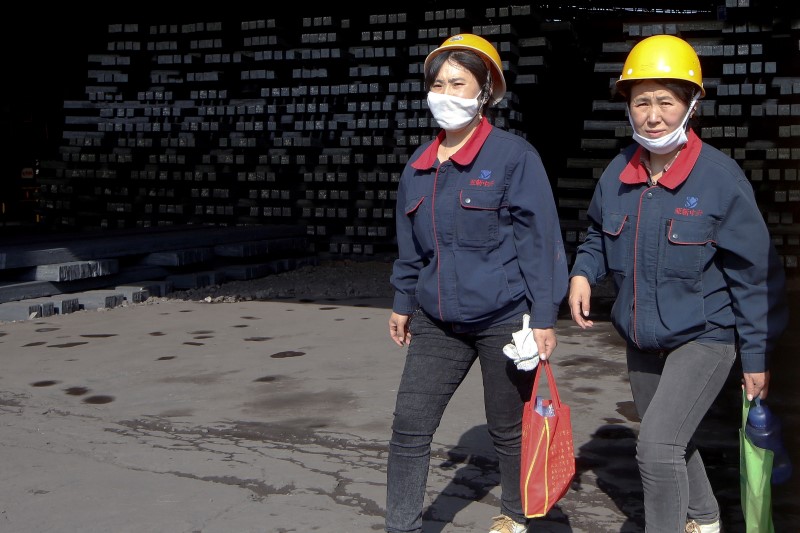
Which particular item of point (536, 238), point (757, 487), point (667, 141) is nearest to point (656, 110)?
point (667, 141)

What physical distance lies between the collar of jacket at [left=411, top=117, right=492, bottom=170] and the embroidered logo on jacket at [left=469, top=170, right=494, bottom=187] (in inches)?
2.4

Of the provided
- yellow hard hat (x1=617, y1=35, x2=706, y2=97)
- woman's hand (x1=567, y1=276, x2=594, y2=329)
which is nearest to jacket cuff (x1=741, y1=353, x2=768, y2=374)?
woman's hand (x1=567, y1=276, x2=594, y2=329)

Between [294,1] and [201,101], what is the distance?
72.2 inches

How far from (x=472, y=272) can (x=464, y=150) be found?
398mm

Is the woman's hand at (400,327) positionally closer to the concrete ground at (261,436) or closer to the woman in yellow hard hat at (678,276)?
the woman in yellow hard hat at (678,276)

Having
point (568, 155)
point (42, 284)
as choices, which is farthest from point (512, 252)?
point (568, 155)

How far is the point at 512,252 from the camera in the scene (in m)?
3.17

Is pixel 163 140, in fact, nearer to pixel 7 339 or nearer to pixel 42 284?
pixel 42 284

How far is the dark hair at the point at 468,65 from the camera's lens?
3.18 meters

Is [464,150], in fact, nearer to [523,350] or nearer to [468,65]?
[468,65]

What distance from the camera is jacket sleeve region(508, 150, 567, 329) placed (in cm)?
312

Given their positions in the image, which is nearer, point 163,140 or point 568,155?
point 568,155

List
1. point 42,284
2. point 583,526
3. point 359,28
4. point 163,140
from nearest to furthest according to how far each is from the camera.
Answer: point 583,526
point 42,284
point 359,28
point 163,140

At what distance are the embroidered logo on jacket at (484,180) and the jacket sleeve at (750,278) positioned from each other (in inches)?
27.9
